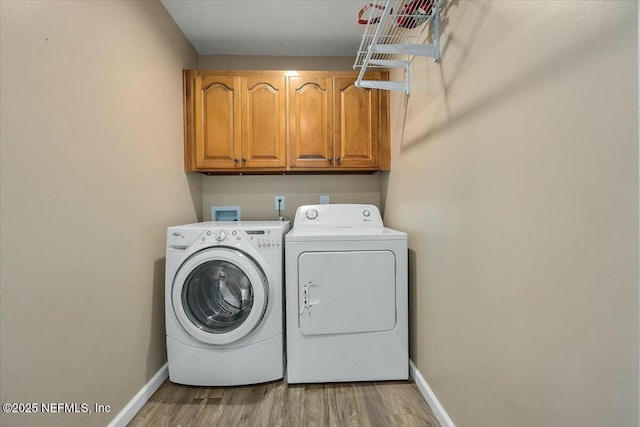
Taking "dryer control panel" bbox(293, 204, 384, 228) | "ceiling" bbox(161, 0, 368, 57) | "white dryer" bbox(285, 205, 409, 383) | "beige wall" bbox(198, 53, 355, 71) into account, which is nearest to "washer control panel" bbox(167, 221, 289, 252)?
"white dryer" bbox(285, 205, 409, 383)

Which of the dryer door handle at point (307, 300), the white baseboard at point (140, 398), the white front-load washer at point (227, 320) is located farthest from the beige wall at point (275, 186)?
the white baseboard at point (140, 398)

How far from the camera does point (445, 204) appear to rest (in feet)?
4.67

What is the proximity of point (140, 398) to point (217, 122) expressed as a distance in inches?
72.1

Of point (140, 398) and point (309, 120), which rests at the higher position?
point (309, 120)

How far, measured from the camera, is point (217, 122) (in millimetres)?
2361

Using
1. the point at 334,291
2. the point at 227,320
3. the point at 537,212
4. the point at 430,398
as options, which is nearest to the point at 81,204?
the point at 227,320

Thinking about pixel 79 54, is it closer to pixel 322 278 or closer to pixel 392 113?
pixel 322 278

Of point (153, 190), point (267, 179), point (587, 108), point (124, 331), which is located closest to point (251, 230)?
point (153, 190)

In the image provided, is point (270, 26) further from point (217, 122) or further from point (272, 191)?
point (272, 191)

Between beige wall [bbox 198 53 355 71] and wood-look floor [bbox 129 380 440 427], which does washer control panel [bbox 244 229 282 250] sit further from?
beige wall [bbox 198 53 355 71]

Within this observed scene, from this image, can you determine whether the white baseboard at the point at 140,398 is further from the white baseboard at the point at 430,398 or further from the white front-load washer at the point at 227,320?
the white baseboard at the point at 430,398

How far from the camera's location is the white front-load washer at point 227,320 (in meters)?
1.75

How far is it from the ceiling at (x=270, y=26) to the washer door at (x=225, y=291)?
1577mm

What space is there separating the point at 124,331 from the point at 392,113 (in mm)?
2148
